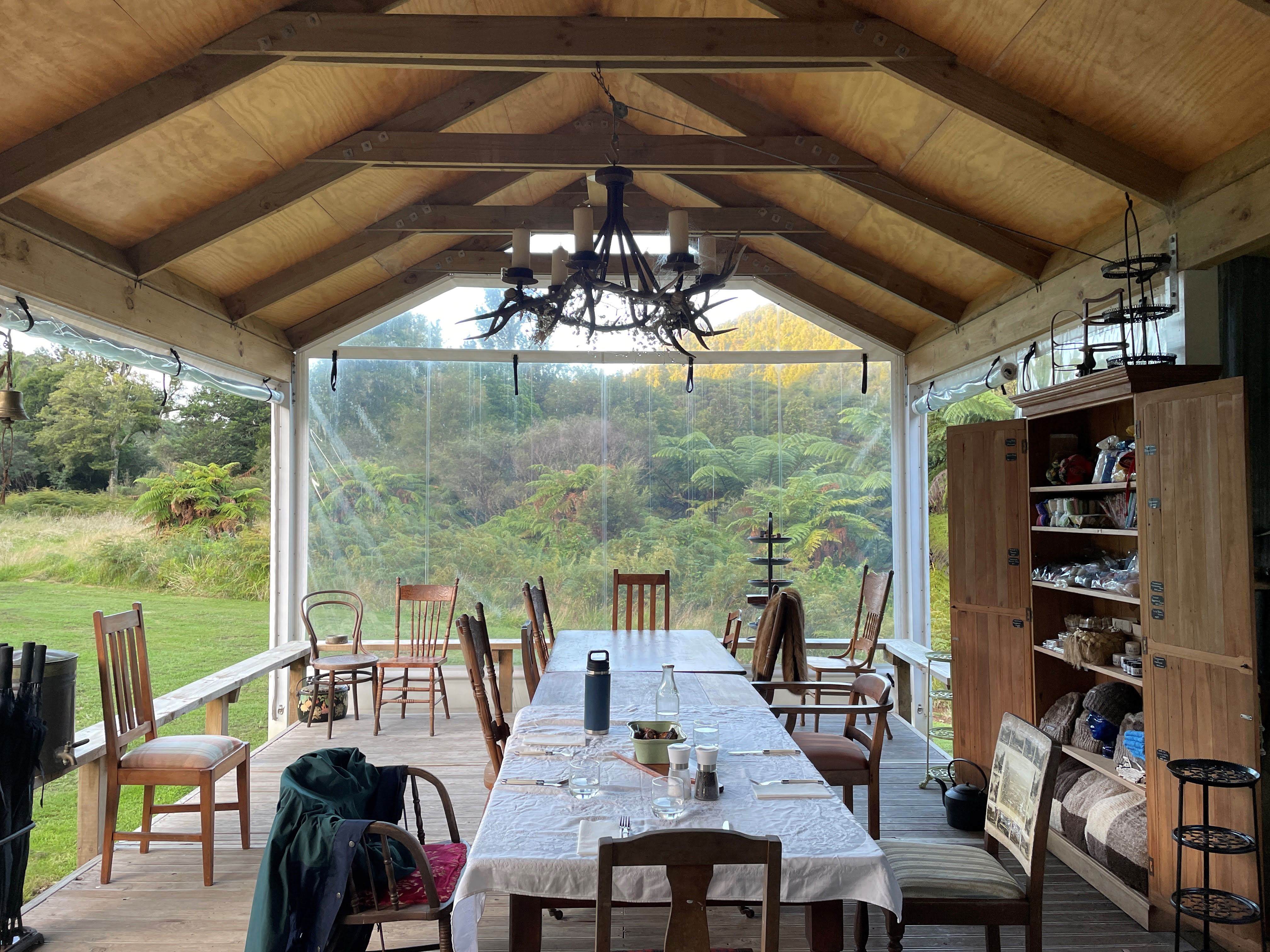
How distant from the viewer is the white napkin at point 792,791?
2318mm

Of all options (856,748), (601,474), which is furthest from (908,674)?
(856,748)

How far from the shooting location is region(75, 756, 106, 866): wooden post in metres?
3.94

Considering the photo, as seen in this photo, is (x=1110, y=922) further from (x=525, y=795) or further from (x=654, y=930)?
(x=525, y=795)

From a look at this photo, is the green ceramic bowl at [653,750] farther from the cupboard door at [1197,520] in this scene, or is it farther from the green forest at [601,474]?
the green forest at [601,474]

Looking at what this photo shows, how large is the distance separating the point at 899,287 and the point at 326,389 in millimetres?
4347

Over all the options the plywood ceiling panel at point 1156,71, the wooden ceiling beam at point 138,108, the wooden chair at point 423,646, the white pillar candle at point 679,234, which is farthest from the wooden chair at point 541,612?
the plywood ceiling panel at point 1156,71

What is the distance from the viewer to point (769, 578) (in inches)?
249

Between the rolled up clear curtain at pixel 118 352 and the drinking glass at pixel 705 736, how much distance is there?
3266 millimetres

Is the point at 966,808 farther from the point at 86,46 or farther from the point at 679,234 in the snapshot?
the point at 86,46

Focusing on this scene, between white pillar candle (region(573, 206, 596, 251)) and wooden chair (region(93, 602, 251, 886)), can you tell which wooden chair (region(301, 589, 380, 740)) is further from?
white pillar candle (region(573, 206, 596, 251))

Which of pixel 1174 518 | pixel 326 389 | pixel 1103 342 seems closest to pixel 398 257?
pixel 326 389

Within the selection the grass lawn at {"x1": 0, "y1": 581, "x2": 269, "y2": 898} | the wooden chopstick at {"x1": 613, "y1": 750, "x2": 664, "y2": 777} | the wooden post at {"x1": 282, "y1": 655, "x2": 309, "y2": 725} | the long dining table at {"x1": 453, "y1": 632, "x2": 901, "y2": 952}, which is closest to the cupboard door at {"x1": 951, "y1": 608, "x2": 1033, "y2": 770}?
the long dining table at {"x1": 453, "y1": 632, "x2": 901, "y2": 952}

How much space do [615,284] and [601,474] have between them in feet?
11.8

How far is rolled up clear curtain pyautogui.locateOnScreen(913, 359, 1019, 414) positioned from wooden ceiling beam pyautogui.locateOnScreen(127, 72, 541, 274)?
10.2 feet
